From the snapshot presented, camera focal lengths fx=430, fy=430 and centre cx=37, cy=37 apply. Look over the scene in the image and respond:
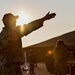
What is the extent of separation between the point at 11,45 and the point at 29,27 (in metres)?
0.56

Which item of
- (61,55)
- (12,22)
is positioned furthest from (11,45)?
(61,55)

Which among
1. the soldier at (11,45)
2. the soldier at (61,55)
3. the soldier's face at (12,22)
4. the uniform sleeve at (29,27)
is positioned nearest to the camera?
the soldier at (11,45)

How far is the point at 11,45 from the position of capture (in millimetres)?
8188

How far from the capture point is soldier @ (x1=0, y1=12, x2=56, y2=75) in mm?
8117

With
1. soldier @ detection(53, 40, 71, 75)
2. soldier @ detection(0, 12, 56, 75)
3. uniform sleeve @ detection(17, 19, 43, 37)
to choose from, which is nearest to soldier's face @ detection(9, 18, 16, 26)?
soldier @ detection(0, 12, 56, 75)

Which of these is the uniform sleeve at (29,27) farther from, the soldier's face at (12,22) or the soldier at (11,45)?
the soldier's face at (12,22)

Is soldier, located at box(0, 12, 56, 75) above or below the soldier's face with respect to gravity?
below

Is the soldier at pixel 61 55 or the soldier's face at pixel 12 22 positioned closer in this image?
the soldier's face at pixel 12 22

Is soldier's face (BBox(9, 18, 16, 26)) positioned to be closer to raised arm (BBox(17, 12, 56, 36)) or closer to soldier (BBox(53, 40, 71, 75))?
raised arm (BBox(17, 12, 56, 36))

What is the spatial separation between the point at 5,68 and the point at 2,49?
37 centimetres

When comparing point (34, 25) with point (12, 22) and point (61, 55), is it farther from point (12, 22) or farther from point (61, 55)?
point (61, 55)

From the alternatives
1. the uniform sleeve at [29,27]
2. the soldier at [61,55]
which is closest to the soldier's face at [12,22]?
the uniform sleeve at [29,27]

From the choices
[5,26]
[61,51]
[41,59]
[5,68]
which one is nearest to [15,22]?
[5,26]

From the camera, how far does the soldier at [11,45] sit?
8117mm
